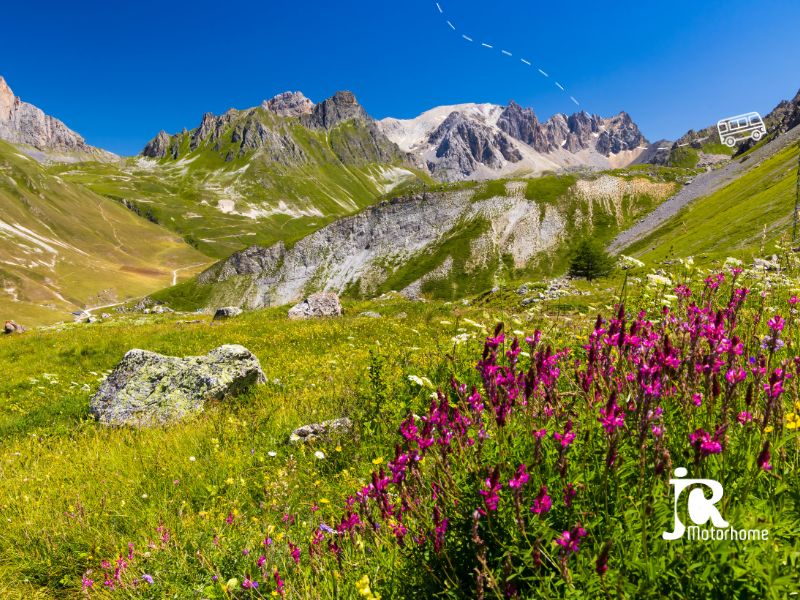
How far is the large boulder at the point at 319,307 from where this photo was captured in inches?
1283

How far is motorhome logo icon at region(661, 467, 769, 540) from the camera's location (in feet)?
7.31

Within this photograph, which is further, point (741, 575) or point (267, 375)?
point (267, 375)

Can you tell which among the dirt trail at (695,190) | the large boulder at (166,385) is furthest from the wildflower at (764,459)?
the dirt trail at (695,190)

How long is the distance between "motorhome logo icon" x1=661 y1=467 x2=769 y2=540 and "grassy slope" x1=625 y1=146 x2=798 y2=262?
43209mm

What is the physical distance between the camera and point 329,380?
11.9 meters

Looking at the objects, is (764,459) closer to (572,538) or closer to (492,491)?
(572,538)

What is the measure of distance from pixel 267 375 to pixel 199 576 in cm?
1063

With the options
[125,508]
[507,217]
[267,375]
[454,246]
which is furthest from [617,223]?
[125,508]

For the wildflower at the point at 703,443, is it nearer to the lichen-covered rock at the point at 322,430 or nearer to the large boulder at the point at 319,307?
the lichen-covered rock at the point at 322,430

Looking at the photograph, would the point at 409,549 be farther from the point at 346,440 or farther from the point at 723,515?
the point at 346,440

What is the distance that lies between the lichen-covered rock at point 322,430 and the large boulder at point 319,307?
2468 centimetres

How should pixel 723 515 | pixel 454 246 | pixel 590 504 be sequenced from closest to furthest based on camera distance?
pixel 723 515
pixel 590 504
pixel 454 246

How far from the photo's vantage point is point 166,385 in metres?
11.8

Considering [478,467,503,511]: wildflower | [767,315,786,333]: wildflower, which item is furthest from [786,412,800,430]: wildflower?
[478,467,503,511]: wildflower
